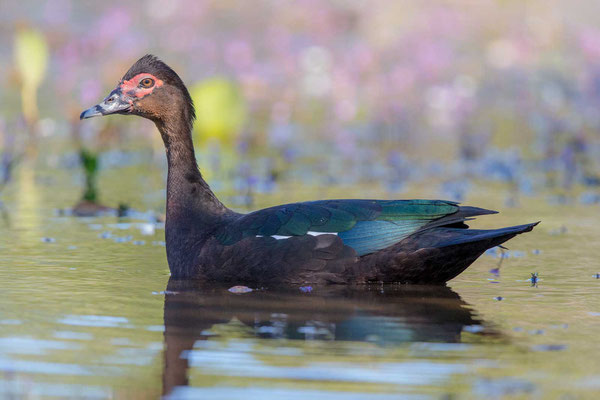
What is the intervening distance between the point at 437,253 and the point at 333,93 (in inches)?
555

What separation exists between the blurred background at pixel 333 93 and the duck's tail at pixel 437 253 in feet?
12.8

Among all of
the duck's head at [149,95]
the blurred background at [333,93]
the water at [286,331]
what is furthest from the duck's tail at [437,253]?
the blurred background at [333,93]

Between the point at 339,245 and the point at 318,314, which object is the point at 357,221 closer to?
the point at 339,245

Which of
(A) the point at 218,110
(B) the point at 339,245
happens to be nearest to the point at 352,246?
(B) the point at 339,245

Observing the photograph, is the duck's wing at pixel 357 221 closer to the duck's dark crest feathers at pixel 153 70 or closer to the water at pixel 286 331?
the water at pixel 286 331

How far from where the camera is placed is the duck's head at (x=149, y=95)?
26.9 feet

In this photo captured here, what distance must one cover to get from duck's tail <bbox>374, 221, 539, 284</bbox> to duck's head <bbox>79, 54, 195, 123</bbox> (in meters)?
2.10

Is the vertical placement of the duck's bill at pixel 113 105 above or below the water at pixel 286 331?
above

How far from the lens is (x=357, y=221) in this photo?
7316 mm

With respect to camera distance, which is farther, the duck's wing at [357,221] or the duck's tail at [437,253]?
the duck's wing at [357,221]

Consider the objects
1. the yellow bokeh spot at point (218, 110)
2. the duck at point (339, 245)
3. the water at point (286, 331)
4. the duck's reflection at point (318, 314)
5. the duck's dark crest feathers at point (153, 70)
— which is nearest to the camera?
the water at point (286, 331)

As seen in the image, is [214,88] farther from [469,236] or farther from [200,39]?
[469,236]

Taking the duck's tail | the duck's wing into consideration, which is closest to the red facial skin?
the duck's wing

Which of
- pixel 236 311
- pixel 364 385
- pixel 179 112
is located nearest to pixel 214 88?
pixel 179 112
